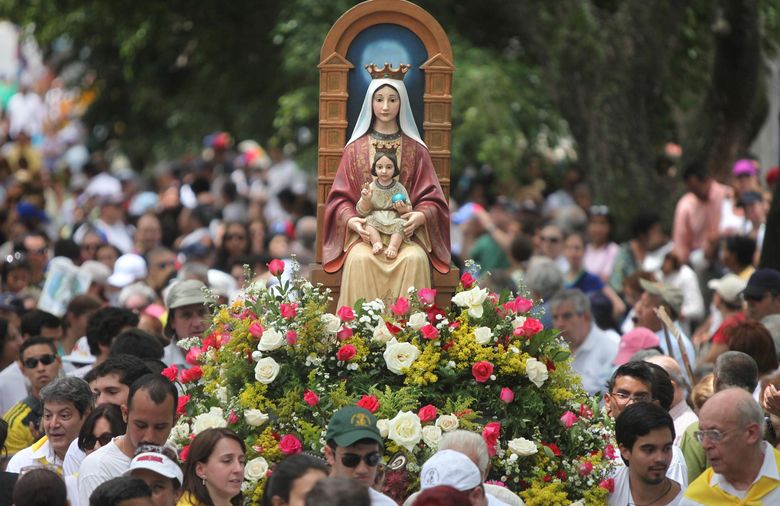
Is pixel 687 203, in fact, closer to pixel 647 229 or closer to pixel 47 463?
pixel 647 229

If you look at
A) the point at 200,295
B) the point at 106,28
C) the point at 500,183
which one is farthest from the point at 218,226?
the point at 200,295

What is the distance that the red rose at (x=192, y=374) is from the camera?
1055cm

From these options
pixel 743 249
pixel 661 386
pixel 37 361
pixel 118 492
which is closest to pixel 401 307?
pixel 661 386

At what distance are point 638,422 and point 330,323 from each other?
2.29 metres

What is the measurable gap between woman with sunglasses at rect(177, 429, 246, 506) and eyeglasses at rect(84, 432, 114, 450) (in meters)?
1.00

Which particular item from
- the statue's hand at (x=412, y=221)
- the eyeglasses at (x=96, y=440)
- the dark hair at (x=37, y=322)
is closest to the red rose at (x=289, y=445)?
the eyeglasses at (x=96, y=440)

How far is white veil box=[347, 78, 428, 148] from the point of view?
1130cm

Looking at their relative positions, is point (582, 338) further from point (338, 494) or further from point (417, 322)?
point (338, 494)

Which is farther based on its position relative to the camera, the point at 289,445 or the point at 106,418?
the point at 289,445

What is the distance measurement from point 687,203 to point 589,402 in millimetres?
8221

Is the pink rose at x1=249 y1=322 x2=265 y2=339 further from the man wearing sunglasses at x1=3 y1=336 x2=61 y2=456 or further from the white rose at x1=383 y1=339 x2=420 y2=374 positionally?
the man wearing sunglasses at x1=3 y1=336 x2=61 y2=456

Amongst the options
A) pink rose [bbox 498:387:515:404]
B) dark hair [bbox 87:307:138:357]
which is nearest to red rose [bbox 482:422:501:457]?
pink rose [bbox 498:387:515:404]

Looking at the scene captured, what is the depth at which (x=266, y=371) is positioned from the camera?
400 inches

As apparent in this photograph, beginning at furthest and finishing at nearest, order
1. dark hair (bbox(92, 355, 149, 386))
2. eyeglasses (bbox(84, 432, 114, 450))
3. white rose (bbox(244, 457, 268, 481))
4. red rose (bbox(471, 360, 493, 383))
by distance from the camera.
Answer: dark hair (bbox(92, 355, 149, 386)), red rose (bbox(471, 360, 493, 383)), white rose (bbox(244, 457, 268, 481)), eyeglasses (bbox(84, 432, 114, 450))
